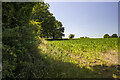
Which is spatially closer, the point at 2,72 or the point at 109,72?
the point at 2,72

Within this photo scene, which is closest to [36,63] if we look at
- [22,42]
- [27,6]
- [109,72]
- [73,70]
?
[22,42]

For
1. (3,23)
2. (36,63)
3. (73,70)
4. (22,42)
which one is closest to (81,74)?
(73,70)

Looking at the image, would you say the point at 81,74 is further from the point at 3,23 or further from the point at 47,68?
the point at 3,23

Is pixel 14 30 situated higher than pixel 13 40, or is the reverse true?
pixel 14 30

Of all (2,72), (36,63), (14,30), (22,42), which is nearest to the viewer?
(2,72)

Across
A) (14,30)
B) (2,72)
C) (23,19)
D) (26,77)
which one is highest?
(23,19)

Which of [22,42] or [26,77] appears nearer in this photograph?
[26,77]

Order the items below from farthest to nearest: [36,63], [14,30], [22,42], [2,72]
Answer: [36,63]
[22,42]
[14,30]
[2,72]

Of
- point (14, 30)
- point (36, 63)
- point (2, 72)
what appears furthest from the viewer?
point (36, 63)

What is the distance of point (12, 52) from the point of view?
4.02 metres

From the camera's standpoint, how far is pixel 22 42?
4586 mm

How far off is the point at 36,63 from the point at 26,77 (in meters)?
0.88

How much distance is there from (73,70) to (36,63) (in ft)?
6.46

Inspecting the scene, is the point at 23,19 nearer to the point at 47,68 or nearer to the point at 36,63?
the point at 36,63
